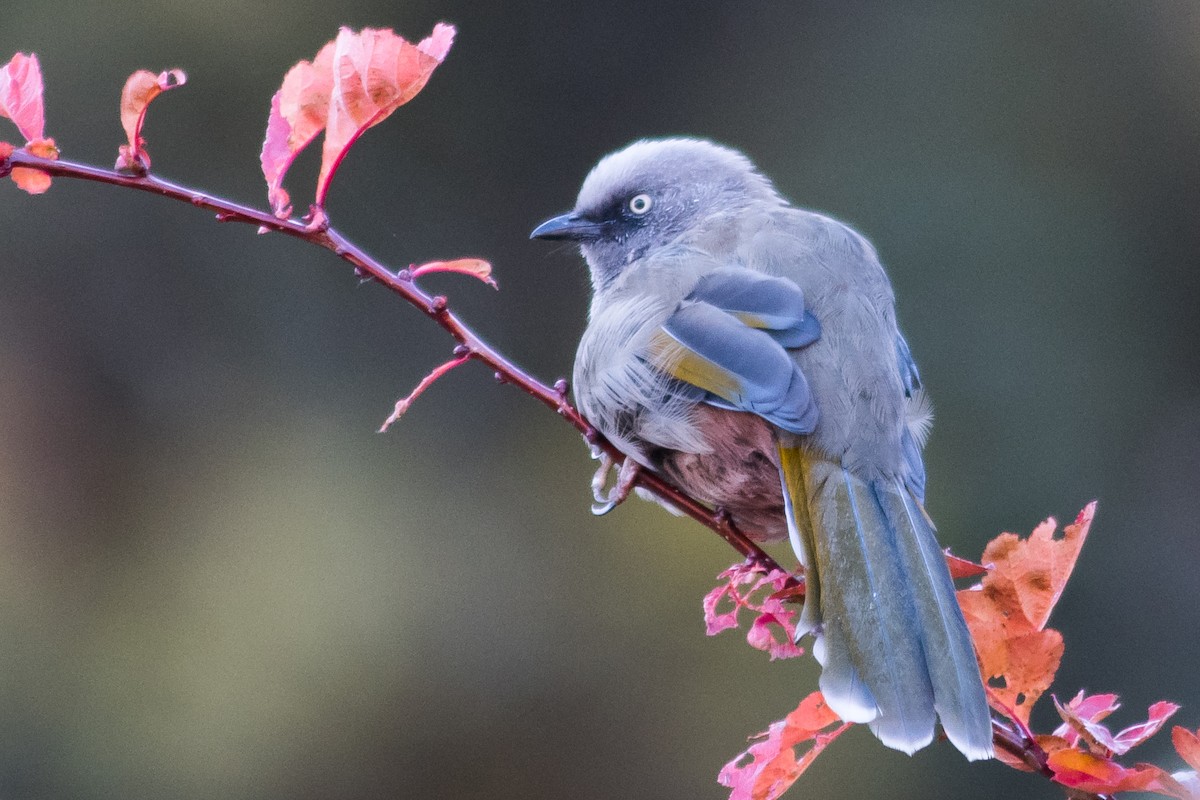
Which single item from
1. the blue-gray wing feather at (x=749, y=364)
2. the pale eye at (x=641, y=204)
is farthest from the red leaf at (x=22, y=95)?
the pale eye at (x=641, y=204)

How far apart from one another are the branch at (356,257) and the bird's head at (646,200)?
1.20 m

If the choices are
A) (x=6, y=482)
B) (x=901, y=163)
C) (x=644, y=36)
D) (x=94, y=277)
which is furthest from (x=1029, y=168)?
(x=6, y=482)

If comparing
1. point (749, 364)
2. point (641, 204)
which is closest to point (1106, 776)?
point (749, 364)

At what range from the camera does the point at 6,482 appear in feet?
25.1

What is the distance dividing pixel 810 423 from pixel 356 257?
1.03 meters

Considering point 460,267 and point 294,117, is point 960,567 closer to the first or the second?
point 460,267

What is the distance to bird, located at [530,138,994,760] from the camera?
7.86 feet

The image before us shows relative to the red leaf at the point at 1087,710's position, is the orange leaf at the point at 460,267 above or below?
above

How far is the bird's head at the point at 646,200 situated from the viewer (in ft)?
12.4

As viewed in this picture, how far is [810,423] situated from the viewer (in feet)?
9.10

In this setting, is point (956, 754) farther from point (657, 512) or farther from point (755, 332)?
point (755, 332)

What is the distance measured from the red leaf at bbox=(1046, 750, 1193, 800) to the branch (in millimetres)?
681

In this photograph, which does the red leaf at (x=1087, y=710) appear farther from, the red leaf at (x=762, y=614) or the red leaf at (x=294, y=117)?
the red leaf at (x=294, y=117)

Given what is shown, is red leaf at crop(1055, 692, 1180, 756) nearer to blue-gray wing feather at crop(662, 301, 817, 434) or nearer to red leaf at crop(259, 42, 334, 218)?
blue-gray wing feather at crop(662, 301, 817, 434)
